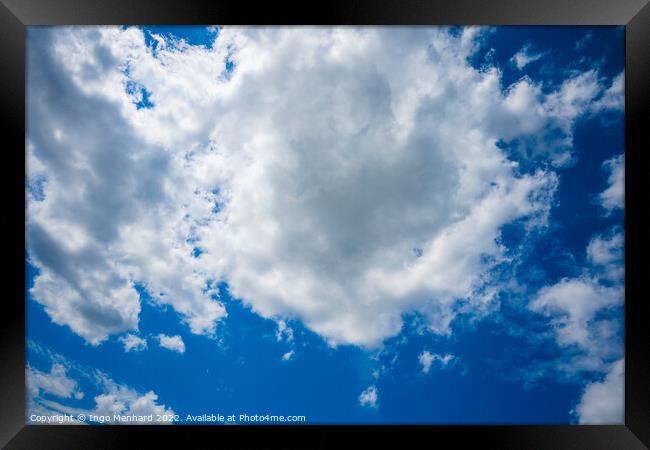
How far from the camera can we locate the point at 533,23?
4629mm

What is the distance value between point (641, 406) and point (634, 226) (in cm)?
238

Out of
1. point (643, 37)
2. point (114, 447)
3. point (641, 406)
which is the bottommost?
point (114, 447)

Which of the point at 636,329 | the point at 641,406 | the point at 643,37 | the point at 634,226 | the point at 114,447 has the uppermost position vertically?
the point at 643,37

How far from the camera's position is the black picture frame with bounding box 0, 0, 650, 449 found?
4.46 meters

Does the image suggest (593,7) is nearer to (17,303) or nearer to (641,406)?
(641,406)

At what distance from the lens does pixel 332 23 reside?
15.1ft

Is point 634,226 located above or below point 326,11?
below

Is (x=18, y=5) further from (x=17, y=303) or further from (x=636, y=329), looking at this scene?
(x=636, y=329)

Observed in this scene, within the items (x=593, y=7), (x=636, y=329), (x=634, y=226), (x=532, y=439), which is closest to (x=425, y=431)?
(x=532, y=439)

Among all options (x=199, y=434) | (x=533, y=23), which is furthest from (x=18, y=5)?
(x=533, y=23)

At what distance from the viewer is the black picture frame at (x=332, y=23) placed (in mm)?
4465

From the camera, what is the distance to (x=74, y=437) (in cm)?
465

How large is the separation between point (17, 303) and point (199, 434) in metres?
3.01

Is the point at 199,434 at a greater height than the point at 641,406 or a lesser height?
lesser
